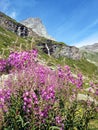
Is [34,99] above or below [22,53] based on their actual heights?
below

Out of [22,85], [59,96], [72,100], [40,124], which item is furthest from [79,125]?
[22,85]

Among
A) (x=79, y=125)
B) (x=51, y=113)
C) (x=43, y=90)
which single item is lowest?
(x=79, y=125)

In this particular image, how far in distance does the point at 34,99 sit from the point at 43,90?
1.24 ft

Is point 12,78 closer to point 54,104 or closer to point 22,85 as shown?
point 22,85

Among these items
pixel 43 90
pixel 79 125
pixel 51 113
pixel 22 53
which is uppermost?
Answer: pixel 22 53

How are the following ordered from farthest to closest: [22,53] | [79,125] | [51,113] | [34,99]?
[79,125], [22,53], [51,113], [34,99]

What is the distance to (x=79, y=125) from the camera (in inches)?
436

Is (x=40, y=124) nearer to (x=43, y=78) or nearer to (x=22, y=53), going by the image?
(x=43, y=78)

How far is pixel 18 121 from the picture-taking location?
9336 mm

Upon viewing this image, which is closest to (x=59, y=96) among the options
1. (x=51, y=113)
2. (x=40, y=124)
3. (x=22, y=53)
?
(x=51, y=113)

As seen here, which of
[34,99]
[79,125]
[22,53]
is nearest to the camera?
[34,99]

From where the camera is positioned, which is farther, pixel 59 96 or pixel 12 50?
pixel 12 50

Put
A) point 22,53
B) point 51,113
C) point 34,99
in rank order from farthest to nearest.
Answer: point 22,53
point 51,113
point 34,99

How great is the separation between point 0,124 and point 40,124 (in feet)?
4.86
